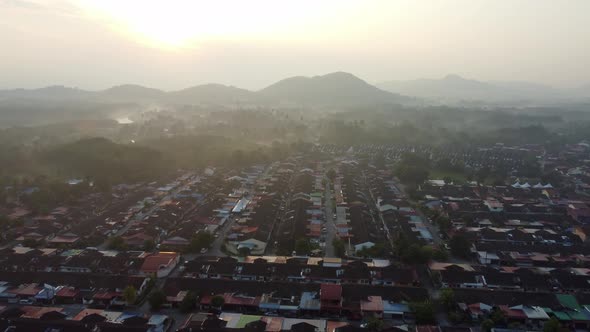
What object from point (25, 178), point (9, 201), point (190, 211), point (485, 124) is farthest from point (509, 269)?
point (485, 124)

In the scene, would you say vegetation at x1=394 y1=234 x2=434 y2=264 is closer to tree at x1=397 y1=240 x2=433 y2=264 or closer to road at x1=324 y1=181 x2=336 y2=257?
tree at x1=397 y1=240 x2=433 y2=264

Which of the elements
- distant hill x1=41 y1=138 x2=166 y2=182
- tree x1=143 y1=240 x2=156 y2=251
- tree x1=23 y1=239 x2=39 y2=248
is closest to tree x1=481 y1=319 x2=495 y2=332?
tree x1=143 y1=240 x2=156 y2=251

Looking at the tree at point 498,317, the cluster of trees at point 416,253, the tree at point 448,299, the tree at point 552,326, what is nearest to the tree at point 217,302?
the tree at point 448,299

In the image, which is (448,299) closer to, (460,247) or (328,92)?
(460,247)

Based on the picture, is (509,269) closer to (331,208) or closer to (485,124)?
(331,208)

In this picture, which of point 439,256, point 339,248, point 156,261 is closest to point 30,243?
point 156,261
